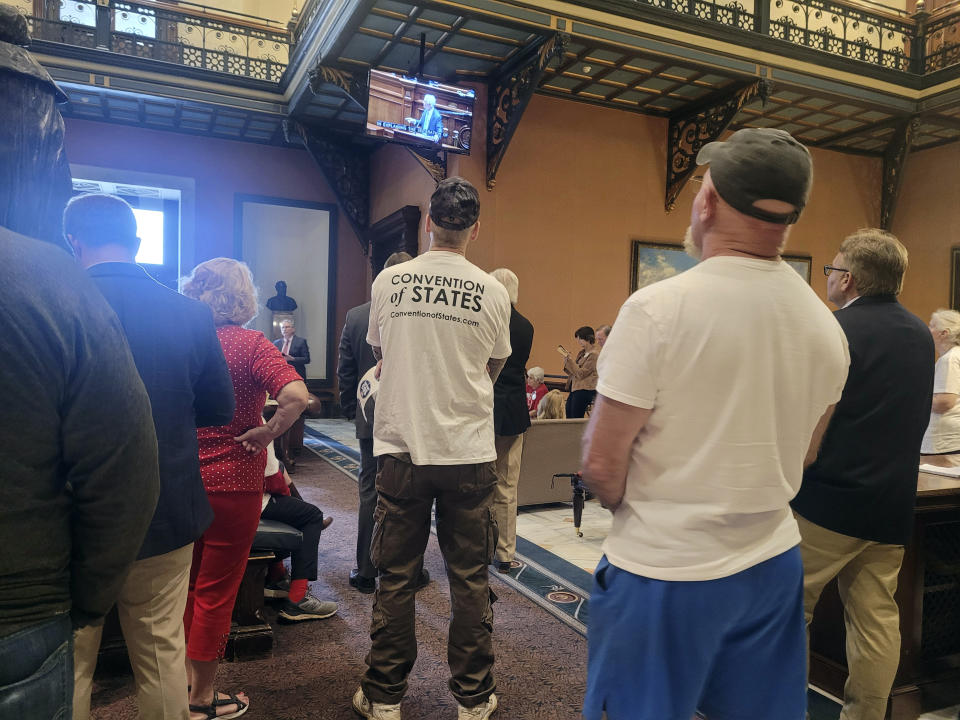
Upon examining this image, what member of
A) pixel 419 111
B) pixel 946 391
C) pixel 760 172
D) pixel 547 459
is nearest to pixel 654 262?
pixel 419 111

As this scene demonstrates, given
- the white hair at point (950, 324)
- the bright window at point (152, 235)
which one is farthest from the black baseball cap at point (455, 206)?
the bright window at point (152, 235)

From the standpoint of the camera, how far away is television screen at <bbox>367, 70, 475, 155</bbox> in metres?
6.36

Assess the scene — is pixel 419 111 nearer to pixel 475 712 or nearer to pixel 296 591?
pixel 296 591

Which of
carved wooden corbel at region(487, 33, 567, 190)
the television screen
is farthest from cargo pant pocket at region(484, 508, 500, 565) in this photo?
carved wooden corbel at region(487, 33, 567, 190)

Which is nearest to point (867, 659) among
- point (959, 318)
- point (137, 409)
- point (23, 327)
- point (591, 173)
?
point (137, 409)

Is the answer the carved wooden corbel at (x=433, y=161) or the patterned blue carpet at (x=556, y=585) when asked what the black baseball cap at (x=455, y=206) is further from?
the carved wooden corbel at (x=433, y=161)

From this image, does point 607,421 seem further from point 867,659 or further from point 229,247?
point 229,247

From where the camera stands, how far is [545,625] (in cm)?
304

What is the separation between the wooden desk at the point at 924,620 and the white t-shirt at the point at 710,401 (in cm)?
158

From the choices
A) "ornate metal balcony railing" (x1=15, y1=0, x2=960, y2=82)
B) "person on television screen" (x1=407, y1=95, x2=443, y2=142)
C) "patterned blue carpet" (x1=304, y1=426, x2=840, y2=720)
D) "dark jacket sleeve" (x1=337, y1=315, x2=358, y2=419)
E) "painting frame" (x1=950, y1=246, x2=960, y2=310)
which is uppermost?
"ornate metal balcony railing" (x1=15, y1=0, x2=960, y2=82)

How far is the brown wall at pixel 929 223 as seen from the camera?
867 centimetres

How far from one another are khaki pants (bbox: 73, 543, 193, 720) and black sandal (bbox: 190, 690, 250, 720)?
0.58 metres

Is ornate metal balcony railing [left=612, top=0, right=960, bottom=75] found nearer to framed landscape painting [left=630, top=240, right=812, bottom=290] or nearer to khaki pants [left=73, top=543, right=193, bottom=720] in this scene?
framed landscape painting [left=630, top=240, right=812, bottom=290]

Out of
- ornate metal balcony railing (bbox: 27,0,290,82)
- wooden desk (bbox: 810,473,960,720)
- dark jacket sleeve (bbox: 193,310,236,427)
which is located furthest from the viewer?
ornate metal balcony railing (bbox: 27,0,290,82)
